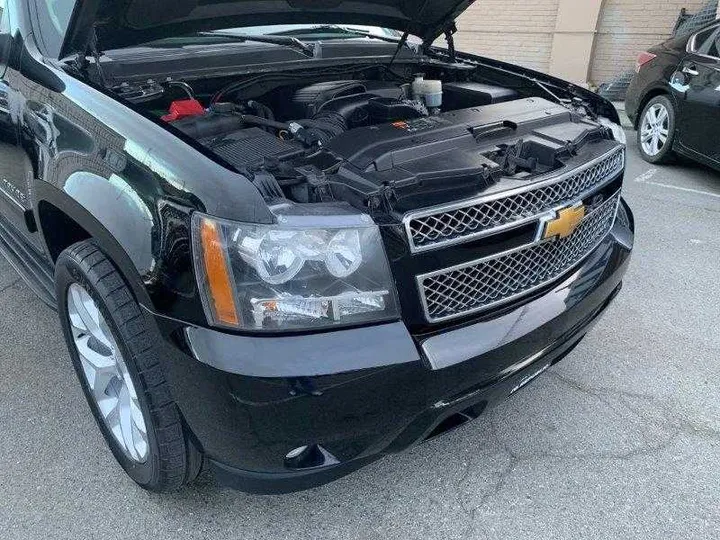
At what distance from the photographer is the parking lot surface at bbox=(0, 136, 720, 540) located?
2.02 m

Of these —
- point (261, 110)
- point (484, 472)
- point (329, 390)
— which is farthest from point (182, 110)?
point (484, 472)

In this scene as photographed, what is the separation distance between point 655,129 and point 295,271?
5.52m

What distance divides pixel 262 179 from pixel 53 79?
0.98m

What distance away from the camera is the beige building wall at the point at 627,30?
8414mm

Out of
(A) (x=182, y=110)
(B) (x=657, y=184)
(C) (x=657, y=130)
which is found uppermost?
(A) (x=182, y=110)

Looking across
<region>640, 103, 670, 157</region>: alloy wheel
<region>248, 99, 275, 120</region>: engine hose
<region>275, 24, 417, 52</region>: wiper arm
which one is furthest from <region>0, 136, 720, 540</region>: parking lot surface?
<region>640, 103, 670, 157</region>: alloy wheel

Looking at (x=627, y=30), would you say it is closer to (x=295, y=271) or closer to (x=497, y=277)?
(x=497, y=277)

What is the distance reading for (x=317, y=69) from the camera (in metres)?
3.06

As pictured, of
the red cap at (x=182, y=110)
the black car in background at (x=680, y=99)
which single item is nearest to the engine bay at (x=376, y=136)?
the red cap at (x=182, y=110)

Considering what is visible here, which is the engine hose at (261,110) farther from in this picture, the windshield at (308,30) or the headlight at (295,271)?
the headlight at (295,271)

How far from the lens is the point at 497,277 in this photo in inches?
72.7

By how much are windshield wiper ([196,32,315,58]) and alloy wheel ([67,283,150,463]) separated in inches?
62.9

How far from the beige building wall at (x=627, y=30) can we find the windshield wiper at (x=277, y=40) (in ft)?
24.1

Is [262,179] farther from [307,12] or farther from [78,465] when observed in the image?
[307,12]
